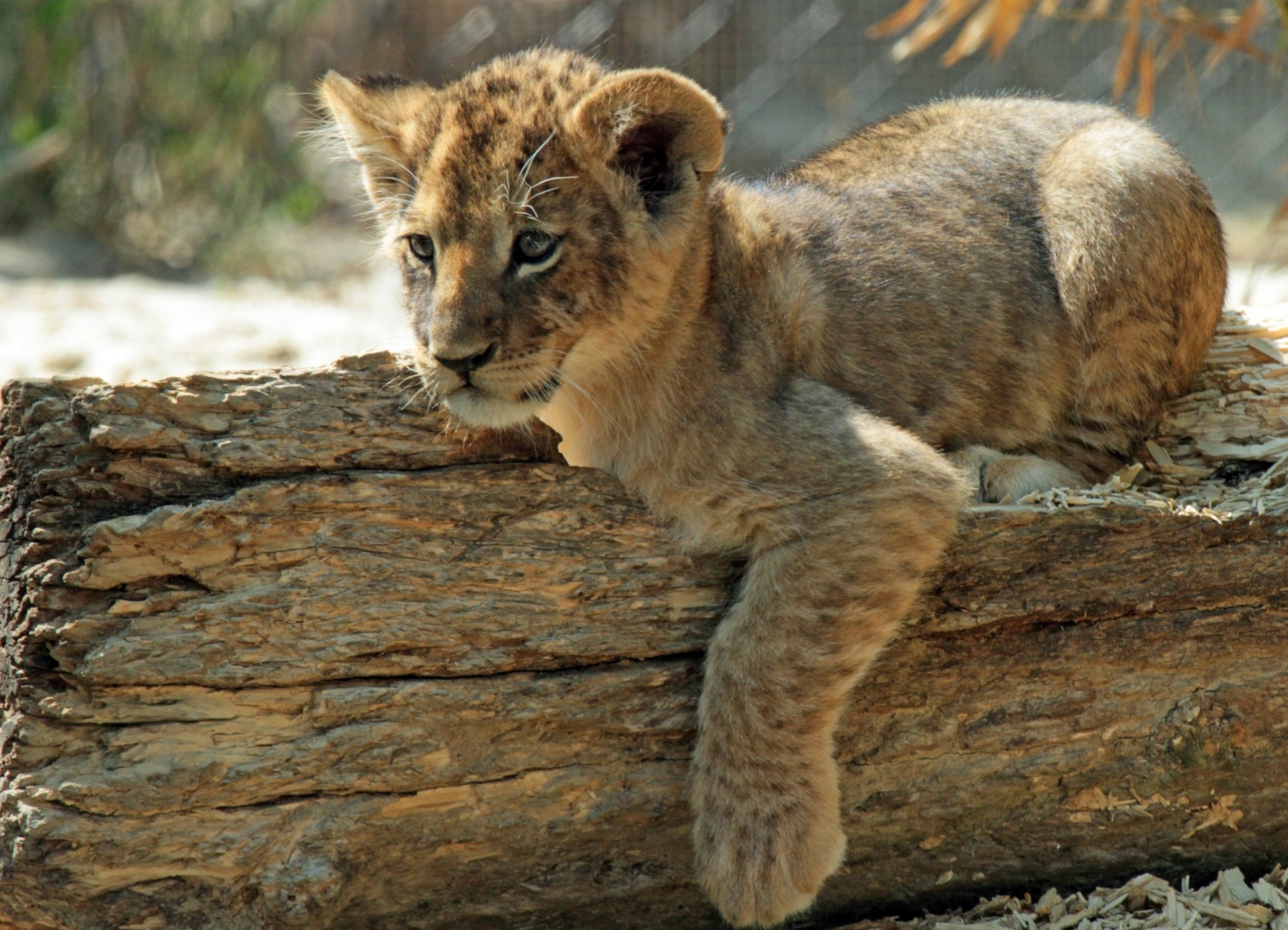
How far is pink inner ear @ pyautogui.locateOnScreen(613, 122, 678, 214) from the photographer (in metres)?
3.63

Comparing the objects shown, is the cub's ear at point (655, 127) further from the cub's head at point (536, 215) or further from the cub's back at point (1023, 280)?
the cub's back at point (1023, 280)

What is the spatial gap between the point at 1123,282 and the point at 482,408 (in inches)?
91.9

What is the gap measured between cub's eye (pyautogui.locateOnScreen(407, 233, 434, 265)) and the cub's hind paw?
1816 mm

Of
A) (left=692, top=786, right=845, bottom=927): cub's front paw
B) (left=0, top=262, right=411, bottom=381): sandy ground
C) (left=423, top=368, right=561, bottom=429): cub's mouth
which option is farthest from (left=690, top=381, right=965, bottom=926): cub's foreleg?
(left=0, top=262, right=411, bottom=381): sandy ground

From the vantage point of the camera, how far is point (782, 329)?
3.90 metres

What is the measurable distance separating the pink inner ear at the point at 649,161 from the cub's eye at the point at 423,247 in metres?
0.58

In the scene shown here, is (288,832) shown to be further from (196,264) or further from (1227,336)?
(196,264)

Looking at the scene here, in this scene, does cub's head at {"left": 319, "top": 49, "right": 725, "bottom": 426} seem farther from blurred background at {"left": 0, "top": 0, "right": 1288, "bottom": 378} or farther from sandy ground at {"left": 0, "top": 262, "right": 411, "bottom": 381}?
blurred background at {"left": 0, "top": 0, "right": 1288, "bottom": 378}

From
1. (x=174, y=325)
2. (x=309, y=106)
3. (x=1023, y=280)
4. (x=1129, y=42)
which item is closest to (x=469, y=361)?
(x=1023, y=280)

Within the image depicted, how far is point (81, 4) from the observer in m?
10.3

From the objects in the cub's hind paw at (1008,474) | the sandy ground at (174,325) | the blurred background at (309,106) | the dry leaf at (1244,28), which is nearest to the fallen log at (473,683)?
the cub's hind paw at (1008,474)

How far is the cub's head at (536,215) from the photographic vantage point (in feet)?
11.1

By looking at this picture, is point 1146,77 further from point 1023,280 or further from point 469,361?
point 469,361

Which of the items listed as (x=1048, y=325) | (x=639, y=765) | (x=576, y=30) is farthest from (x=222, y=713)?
(x=576, y=30)
